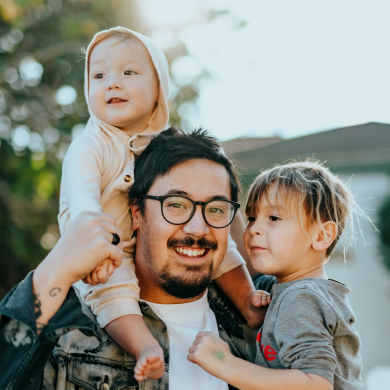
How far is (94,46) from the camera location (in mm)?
2342

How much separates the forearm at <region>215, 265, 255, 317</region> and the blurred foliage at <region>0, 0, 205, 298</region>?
5623 mm

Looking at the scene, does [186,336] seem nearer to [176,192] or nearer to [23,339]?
[176,192]

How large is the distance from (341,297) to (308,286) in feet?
0.54

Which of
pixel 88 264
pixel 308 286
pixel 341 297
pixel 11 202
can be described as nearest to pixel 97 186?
pixel 88 264

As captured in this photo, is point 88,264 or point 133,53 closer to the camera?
point 88,264

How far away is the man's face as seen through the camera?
211 cm

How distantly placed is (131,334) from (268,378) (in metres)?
0.51

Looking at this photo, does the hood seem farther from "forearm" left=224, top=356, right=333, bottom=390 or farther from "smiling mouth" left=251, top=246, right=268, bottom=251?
"forearm" left=224, top=356, right=333, bottom=390

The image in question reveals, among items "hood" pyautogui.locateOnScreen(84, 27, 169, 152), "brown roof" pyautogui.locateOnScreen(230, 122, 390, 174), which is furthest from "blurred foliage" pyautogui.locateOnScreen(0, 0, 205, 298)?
"hood" pyautogui.locateOnScreen(84, 27, 169, 152)

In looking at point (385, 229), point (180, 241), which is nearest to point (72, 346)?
point (180, 241)

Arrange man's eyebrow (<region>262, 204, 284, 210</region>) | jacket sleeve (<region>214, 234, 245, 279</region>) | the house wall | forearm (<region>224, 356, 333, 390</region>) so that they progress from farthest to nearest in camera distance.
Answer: the house wall, jacket sleeve (<region>214, 234, 245, 279</region>), man's eyebrow (<region>262, 204, 284, 210</region>), forearm (<region>224, 356, 333, 390</region>)

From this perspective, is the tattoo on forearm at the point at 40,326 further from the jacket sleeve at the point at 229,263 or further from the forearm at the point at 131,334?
the jacket sleeve at the point at 229,263

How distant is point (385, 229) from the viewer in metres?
9.92

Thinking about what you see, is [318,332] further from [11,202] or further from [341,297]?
[11,202]
